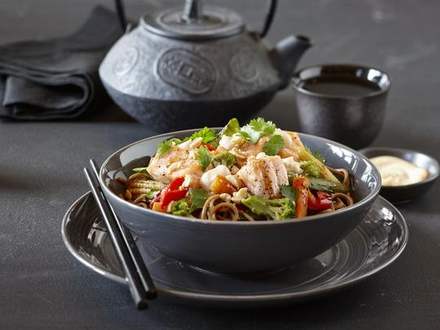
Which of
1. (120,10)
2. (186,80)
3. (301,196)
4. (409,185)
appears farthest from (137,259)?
(120,10)

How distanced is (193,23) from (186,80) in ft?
0.56

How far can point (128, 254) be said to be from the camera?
1281 millimetres

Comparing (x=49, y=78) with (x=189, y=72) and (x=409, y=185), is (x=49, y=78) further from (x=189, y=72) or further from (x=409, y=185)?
(x=409, y=185)

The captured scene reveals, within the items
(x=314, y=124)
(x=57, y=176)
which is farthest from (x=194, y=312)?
(x=314, y=124)

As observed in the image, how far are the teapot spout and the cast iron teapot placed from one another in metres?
0.04

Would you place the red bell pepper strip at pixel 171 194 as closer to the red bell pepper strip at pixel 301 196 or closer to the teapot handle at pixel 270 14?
the red bell pepper strip at pixel 301 196

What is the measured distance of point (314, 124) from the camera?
6.54 feet

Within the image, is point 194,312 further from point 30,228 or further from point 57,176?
point 57,176

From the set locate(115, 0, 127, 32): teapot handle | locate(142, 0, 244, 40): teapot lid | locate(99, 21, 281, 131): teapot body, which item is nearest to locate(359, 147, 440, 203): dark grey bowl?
locate(99, 21, 281, 131): teapot body

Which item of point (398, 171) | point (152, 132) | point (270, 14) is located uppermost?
point (270, 14)

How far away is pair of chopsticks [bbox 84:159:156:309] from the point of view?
3.84ft

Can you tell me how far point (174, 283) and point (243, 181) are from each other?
19cm

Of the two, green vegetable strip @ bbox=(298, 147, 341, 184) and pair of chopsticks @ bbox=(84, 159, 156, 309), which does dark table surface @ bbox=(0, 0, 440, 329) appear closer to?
pair of chopsticks @ bbox=(84, 159, 156, 309)

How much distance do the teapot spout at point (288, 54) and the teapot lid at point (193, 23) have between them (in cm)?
12
